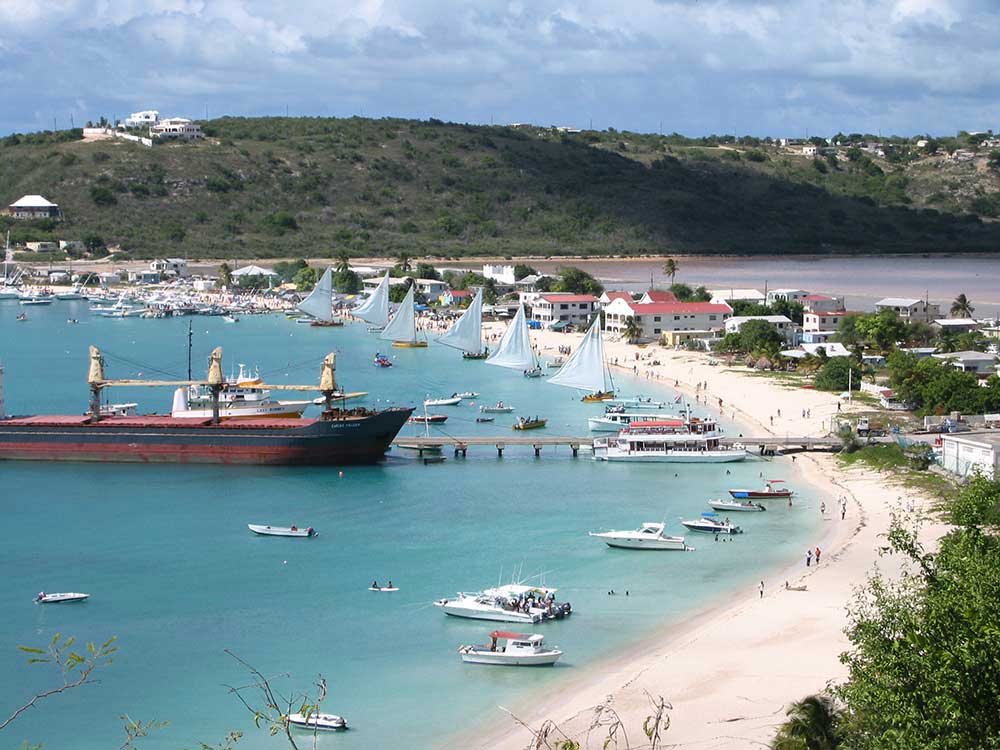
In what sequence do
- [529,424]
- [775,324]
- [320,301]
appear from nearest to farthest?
[529,424] < [775,324] < [320,301]

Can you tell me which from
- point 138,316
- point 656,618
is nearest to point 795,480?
point 656,618

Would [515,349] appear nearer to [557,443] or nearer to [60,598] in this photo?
[557,443]

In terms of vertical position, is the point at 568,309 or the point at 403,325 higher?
the point at 568,309

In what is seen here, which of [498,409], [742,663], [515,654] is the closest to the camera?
[742,663]

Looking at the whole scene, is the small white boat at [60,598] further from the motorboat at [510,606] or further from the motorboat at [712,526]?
the motorboat at [712,526]

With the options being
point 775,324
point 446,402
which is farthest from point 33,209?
point 446,402

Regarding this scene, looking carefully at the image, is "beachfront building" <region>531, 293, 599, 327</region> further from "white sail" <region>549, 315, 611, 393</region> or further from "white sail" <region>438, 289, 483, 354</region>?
"white sail" <region>549, 315, 611, 393</region>

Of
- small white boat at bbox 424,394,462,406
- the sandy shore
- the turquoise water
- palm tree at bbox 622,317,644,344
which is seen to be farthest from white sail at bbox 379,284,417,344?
the sandy shore
